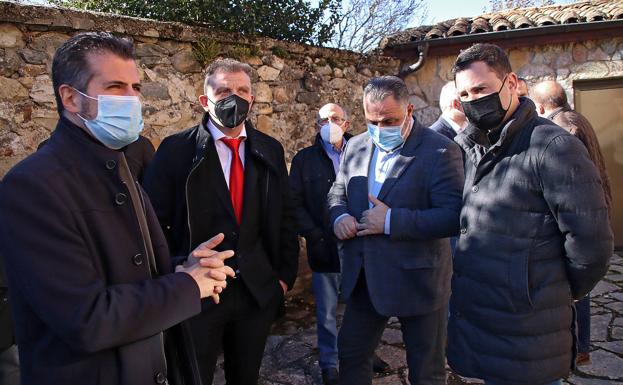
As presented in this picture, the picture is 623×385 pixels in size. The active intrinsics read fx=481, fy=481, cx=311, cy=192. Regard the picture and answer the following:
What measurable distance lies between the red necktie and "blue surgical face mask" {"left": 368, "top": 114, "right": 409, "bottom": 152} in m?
0.75

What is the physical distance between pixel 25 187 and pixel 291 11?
4842 millimetres

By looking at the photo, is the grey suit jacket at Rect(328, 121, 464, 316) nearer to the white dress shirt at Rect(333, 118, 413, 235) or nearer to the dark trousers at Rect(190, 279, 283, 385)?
the white dress shirt at Rect(333, 118, 413, 235)

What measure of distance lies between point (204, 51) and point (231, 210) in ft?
8.08

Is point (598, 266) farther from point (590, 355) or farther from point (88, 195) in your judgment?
point (590, 355)

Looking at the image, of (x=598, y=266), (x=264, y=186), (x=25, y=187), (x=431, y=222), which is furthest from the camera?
(x=264, y=186)

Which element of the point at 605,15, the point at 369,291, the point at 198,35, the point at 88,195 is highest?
the point at 605,15

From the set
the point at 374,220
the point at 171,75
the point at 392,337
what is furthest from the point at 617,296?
the point at 171,75

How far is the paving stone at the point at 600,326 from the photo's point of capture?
4.00 meters

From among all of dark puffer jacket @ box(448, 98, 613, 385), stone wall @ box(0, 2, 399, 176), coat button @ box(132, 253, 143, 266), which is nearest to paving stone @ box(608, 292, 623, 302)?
stone wall @ box(0, 2, 399, 176)

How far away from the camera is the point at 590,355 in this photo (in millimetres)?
3668

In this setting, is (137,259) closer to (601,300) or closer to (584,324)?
(584,324)

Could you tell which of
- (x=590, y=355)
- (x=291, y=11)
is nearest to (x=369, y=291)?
(x=590, y=355)

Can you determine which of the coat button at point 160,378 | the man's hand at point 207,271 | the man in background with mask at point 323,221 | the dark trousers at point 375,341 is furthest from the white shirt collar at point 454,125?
the coat button at point 160,378

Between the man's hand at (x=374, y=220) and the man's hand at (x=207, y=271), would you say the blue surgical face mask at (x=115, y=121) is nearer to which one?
the man's hand at (x=207, y=271)
